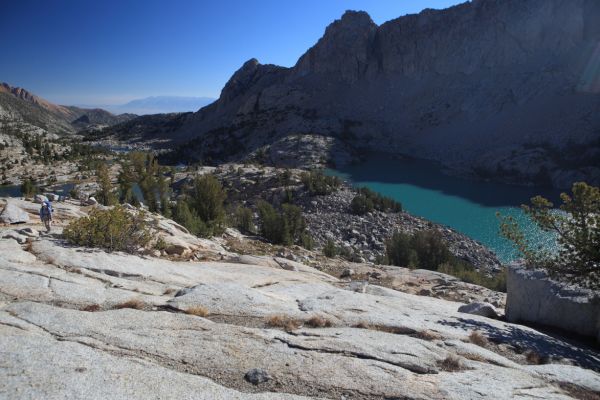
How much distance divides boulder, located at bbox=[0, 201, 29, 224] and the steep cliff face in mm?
62163

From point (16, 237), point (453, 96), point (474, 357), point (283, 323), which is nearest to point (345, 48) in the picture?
point (453, 96)

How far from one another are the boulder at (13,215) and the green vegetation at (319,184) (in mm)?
31003

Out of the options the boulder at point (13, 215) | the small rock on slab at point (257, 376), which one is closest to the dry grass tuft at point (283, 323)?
the small rock on slab at point (257, 376)

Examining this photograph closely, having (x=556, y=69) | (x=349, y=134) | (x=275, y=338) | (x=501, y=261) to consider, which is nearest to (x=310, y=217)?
(x=501, y=261)

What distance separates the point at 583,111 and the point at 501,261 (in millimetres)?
52293

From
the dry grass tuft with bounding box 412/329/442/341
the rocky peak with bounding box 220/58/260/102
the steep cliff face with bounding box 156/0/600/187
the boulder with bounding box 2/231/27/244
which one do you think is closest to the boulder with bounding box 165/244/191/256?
the boulder with bounding box 2/231/27/244

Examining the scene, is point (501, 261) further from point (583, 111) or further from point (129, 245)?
point (583, 111)

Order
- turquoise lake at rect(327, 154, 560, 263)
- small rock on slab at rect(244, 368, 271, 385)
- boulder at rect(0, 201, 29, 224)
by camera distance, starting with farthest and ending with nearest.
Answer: turquoise lake at rect(327, 154, 560, 263) < boulder at rect(0, 201, 29, 224) < small rock on slab at rect(244, 368, 271, 385)

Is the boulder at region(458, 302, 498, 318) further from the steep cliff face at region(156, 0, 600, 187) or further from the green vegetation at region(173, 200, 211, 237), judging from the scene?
the steep cliff face at region(156, 0, 600, 187)

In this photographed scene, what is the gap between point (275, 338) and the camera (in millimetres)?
6922

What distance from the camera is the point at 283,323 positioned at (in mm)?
7617

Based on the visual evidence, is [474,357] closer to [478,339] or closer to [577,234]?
[478,339]

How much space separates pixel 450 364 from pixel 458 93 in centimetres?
9154

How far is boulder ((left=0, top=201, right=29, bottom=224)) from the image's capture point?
1320 centimetres
